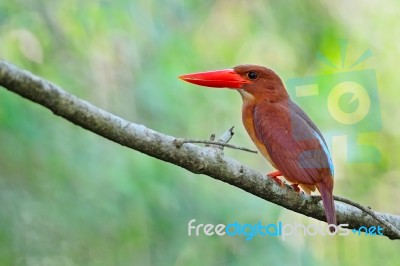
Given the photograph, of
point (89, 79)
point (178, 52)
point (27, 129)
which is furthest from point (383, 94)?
point (27, 129)

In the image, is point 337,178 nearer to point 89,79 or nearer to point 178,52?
point 178,52

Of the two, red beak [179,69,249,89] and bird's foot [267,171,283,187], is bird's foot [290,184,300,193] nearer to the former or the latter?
bird's foot [267,171,283,187]

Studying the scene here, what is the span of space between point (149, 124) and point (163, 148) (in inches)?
41.4

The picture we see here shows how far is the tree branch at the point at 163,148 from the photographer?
89 cm

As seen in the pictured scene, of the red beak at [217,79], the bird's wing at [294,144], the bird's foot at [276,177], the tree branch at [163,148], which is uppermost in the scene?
the red beak at [217,79]

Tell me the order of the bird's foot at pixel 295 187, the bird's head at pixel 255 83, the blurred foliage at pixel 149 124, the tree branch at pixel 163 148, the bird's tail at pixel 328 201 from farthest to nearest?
the blurred foliage at pixel 149 124 → the bird's head at pixel 255 83 → the bird's foot at pixel 295 187 → the bird's tail at pixel 328 201 → the tree branch at pixel 163 148

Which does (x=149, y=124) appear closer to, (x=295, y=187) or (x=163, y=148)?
(x=295, y=187)

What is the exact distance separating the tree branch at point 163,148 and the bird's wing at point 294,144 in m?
0.05

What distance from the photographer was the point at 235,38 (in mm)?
2174

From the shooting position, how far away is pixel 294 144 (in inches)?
52.2

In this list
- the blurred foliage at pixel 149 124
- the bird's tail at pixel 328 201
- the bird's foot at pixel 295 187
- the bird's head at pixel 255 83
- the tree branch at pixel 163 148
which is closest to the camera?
the tree branch at pixel 163 148

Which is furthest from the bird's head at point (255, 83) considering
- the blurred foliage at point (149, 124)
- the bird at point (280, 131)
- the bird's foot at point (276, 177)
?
the blurred foliage at point (149, 124)

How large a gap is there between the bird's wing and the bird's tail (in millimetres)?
16

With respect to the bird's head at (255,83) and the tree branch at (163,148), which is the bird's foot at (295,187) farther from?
the bird's head at (255,83)
